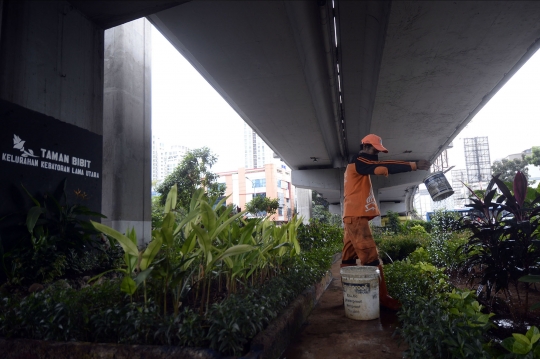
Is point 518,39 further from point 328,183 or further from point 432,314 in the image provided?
point 328,183

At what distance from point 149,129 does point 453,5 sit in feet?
19.1

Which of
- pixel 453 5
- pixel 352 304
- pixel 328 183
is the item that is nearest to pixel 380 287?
pixel 352 304

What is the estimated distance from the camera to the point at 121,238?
213cm

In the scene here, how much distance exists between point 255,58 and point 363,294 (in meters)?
6.00

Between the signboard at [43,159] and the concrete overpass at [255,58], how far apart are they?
251mm

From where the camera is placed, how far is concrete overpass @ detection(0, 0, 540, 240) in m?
4.41

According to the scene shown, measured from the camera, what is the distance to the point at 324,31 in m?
7.25

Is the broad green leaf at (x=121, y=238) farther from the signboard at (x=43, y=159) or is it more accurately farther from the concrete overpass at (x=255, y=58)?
the concrete overpass at (x=255, y=58)

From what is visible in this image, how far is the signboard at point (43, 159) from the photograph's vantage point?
11.7ft

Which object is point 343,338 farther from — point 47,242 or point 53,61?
point 53,61

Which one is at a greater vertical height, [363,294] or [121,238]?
[121,238]

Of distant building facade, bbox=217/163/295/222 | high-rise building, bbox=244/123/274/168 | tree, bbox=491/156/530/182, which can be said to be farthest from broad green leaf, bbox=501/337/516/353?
high-rise building, bbox=244/123/274/168

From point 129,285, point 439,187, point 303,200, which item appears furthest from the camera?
point 303,200

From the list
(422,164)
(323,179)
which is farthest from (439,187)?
(323,179)
